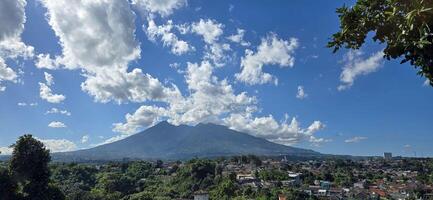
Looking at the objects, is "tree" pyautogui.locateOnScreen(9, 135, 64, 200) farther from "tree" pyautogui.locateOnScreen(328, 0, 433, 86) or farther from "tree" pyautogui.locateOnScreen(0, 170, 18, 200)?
"tree" pyautogui.locateOnScreen(328, 0, 433, 86)

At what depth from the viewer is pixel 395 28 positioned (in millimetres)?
2717

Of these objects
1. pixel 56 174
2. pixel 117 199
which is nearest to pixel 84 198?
pixel 117 199

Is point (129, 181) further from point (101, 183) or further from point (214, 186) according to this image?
point (214, 186)

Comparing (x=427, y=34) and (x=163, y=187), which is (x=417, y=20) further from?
(x=163, y=187)

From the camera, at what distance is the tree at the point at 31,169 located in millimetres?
17391

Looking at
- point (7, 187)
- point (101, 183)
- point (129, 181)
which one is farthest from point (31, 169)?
point (129, 181)

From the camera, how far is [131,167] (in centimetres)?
6031

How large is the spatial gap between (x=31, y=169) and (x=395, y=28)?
705 inches

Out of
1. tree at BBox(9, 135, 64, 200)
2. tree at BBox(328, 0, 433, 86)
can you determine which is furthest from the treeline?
tree at BBox(328, 0, 433, 86)

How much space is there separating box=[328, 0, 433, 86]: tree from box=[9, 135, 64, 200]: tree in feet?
54.9

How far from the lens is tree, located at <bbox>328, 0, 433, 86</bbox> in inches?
92.2

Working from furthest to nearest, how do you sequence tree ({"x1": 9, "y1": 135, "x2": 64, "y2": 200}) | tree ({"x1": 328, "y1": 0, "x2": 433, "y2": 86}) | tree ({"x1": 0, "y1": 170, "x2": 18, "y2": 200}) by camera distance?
tree ({"x1": 9, "y1": 135, "x2": 64, "y2": 200})
tree ({"x1": 0, "y1": 170, "x2": 18, "y2": 200})
tree ({"x1": 328, "y1": 0, "x2": 433, "y2": 86})

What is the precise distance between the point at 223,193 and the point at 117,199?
9.03 meters

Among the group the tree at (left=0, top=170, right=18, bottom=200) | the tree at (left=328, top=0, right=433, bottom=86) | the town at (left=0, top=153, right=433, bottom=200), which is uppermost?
the tree at (left=328, top=0, right=433, bottom=86)
